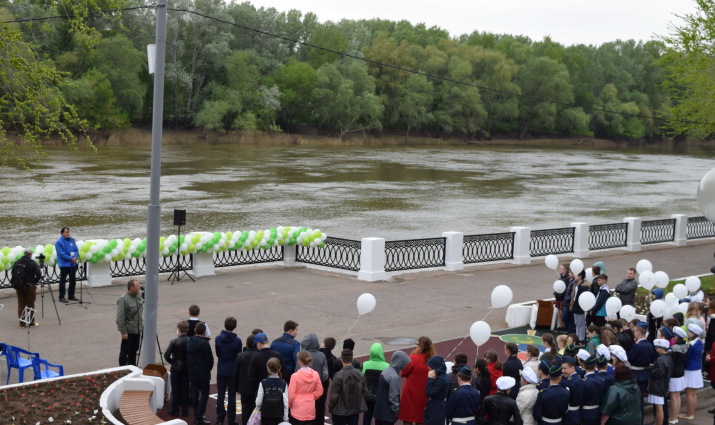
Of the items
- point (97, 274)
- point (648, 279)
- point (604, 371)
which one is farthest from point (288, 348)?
point (97, 274)

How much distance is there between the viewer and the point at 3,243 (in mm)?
29125

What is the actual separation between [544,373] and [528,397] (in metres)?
0.32

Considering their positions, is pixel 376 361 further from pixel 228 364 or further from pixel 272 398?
pixel 228 364

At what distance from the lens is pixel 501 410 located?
25.0ft

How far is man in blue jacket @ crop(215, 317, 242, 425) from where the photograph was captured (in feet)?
29.8

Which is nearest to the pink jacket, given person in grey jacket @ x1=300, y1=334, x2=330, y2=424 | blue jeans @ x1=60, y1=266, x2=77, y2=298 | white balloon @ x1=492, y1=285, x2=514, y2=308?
person in grey jacket @ x1=300, y1=334, x2=330, y2=424

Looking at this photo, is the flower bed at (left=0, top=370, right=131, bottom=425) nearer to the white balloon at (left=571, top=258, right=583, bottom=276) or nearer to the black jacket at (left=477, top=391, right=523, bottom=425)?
the black jacket at (left=477, top=391, right=523, bottom=425)

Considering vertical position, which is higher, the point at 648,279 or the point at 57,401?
the point at 648,279

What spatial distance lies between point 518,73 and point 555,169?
1510 inches

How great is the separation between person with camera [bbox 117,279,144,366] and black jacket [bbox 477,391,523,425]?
227 inches

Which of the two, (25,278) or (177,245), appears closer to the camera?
(25,278)

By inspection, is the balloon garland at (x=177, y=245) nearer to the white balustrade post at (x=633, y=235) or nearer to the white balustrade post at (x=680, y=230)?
the white balustrade post at (x=633, y=235)

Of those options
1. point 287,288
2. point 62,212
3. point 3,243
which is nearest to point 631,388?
point 287,288

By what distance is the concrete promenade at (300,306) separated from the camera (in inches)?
A: 516
